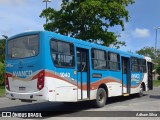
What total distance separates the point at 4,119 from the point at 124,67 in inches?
355

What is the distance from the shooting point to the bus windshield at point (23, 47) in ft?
40.8

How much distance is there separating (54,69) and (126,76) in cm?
750

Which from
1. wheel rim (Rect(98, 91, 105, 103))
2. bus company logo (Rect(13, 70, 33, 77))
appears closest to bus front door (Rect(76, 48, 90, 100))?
wheel rim (Rect(98, 91, 105, 103))

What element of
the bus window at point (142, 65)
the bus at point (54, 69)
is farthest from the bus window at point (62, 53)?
the bus window at point (142, 65)

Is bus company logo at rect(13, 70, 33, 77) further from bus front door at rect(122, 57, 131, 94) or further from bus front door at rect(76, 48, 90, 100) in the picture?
bus front door at rect(122, 57, 131, 94)

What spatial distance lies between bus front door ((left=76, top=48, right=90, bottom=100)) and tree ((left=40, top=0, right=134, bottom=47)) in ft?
42.1

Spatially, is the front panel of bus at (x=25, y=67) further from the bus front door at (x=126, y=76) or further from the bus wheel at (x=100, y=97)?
the bus front door at (x=126, y=76)

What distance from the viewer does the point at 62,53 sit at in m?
12.9

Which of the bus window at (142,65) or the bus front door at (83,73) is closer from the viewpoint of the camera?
the bus front door at (83,73)

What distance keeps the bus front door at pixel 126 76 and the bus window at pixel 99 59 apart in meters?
2.62

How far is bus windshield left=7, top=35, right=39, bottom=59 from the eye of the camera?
12.4m

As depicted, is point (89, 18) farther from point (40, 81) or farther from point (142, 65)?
point (40, 81)

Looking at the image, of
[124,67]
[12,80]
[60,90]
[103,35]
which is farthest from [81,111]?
[103,35]

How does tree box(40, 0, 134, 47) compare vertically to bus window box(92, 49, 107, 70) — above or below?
above
